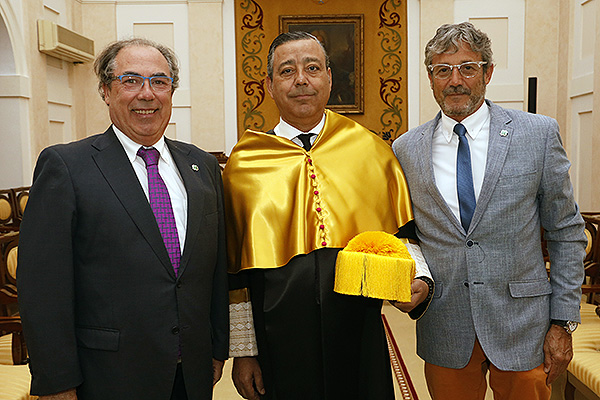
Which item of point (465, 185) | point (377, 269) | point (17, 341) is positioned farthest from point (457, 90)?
point (17, 341)

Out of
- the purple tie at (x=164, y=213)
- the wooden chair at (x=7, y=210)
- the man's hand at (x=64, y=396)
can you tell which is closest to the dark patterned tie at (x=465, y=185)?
the purple tie at (x=164, y=213)

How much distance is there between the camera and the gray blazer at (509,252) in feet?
6.44

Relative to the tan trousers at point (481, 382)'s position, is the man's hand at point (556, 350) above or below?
above

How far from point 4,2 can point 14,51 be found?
502 mm

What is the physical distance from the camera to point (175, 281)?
171cm

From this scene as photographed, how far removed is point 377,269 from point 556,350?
2.58 ft

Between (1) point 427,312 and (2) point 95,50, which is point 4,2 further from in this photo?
(1) point 427,312

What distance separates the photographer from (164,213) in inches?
68.6

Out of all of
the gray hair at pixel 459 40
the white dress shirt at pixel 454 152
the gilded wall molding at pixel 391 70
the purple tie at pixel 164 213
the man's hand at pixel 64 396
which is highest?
the gilded wall molding at pixel 391 70

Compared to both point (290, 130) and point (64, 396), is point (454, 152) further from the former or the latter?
point (64, 396)

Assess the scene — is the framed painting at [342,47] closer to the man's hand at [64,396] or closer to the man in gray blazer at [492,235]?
the man in gray blazer at [492,235]

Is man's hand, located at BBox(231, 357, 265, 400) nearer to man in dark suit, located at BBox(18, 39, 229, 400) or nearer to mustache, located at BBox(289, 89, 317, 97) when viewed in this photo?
man in dark suit, located at BBox(18, 39, 229, 400)

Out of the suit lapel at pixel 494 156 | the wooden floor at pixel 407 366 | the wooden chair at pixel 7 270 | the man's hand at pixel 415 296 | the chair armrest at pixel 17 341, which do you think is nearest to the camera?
the man's hand at pixel 415 296

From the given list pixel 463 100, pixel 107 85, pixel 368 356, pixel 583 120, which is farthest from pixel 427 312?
pixel 583 120
